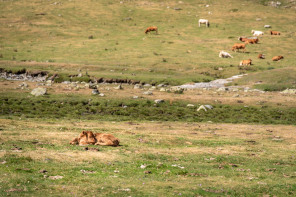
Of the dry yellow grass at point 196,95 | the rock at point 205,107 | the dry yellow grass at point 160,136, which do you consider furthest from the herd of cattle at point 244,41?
the dry yellow grass at point 160,136

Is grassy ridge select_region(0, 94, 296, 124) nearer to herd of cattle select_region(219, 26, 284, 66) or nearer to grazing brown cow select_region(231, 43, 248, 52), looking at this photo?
herd of cattle select_region(219, 26, 284, 66)

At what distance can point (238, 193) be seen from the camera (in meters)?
14.8

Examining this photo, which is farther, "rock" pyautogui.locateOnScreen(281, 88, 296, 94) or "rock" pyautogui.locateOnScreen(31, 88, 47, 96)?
"rock" pyautogui.locateOnScreen(281, 88, 296, 94)

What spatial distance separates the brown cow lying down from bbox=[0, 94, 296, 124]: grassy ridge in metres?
13.1

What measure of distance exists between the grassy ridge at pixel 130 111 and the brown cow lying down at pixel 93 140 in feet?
43.0

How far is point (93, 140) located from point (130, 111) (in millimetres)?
16762

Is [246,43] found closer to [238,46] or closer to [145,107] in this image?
[238,46]

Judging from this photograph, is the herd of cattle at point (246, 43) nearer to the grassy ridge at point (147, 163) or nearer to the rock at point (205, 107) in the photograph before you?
the rock at point (205, 107)

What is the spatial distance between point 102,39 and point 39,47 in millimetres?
12266

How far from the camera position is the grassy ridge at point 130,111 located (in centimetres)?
3619

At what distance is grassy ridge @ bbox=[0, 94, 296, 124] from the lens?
119 feet

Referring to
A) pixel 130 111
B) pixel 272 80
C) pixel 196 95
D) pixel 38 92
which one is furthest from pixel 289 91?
pixel 38 92

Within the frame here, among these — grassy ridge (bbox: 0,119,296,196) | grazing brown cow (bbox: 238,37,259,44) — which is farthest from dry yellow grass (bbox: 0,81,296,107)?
grazing brown cow (bbox: 238,37,259,44)

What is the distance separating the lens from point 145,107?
39969mm
